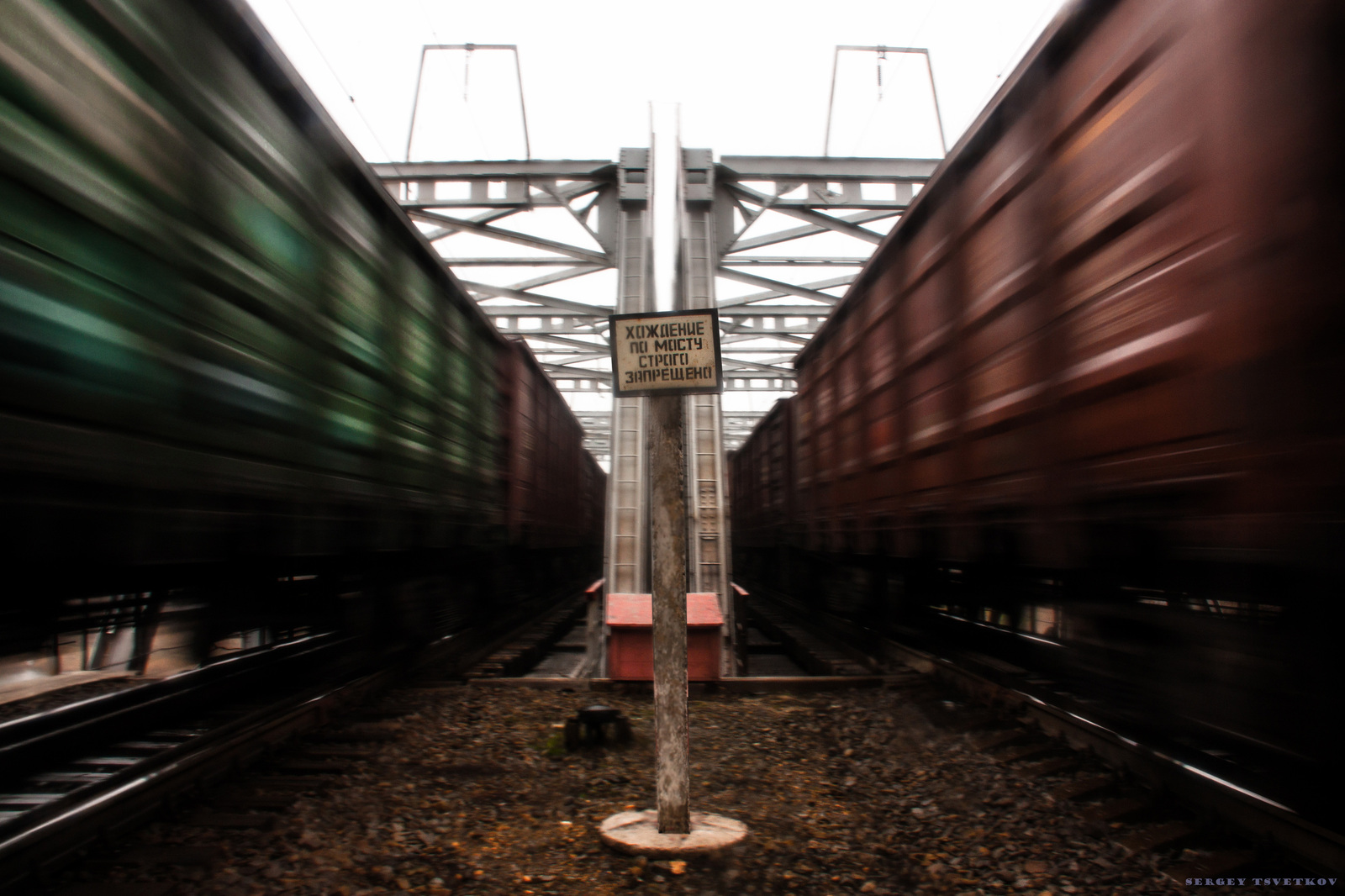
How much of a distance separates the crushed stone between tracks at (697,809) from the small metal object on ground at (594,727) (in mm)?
109

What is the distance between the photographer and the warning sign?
375 centimetres

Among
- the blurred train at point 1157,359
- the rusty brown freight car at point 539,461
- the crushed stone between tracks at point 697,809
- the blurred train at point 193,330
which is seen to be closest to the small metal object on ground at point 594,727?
the crushed stone between tracks at point 697,809

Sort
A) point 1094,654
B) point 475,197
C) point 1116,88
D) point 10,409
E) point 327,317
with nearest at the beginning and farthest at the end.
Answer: point 10,409 → point 1116,88 → point 1094,654 → point 327,317 → point 475,197

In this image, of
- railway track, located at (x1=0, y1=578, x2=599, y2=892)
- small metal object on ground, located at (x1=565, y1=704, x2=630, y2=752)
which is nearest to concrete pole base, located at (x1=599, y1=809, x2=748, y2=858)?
small metal object on ground, located at (x1=565, y1=704, x2=630, y2=752)

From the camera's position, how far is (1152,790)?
388 centimetres

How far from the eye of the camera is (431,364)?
7801mm

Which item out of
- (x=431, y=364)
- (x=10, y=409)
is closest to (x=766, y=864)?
(x=10, y=409)

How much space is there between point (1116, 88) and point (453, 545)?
23.6 feet

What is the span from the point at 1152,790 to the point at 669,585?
2.54 metres

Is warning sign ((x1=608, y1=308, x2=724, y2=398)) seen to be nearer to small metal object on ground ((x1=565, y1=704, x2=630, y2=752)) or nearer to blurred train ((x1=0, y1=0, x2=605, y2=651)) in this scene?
blurred train ((x1=0, y1=0, x2=605, y2=651))

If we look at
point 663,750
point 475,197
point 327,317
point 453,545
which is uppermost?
point 475,197

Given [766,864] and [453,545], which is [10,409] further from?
[453,545]

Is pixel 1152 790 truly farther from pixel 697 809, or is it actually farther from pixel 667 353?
pixel 667 353

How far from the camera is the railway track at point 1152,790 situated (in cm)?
313
